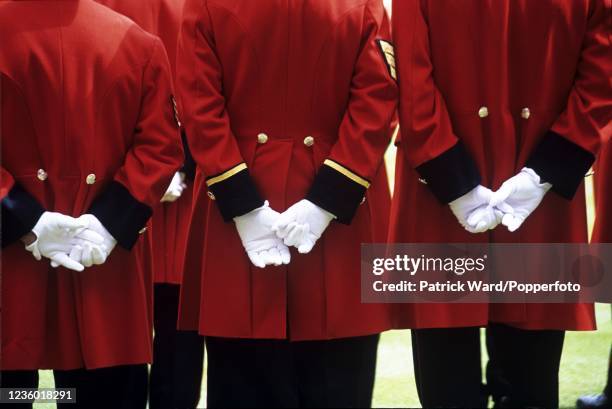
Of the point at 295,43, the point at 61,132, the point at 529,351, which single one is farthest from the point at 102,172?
the point at 529,351

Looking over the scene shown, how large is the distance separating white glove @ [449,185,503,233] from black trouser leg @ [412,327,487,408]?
385 mm

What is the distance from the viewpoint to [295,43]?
141 inches

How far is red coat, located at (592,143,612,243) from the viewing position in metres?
4.01

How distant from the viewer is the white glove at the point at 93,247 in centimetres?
338

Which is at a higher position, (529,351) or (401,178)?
(401,178)

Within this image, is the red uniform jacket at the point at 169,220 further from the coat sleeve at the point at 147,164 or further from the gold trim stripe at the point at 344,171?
the gold trim stripe at the point at 344,171

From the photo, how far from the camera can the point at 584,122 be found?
362 cm

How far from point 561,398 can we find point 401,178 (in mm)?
1456

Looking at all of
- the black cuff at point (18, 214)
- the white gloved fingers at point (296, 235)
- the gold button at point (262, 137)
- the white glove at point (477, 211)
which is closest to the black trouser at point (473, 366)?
the white glove at point (477, 211)

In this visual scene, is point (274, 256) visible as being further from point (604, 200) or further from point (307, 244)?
point (604, 200)

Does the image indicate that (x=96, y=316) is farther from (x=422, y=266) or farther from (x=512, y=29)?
(x=512, y=29)

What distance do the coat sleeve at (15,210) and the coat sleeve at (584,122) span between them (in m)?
1.57

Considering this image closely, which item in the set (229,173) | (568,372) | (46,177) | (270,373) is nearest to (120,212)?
(46,177)

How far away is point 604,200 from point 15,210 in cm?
206
